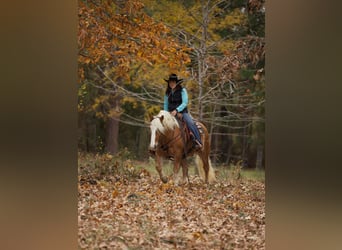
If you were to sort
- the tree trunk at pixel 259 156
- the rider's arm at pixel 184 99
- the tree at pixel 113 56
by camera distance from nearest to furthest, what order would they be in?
1. the tree trunk at pixel 259 156
2. the rider's arm at pixel 184 99
3. the tree at pixel 113 56

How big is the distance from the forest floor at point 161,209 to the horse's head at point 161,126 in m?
0.28

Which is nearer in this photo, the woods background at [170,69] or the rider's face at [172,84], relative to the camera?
the woods background at [170,69]

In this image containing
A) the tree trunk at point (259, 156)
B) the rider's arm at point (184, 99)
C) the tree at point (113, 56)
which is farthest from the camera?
the tree at point (113, 56)

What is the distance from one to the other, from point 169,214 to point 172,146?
2.50 ft

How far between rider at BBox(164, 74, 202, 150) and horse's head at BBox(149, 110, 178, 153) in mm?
79

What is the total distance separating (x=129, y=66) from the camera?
5.84 m

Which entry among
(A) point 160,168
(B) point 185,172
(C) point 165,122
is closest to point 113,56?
(C) point 165,122

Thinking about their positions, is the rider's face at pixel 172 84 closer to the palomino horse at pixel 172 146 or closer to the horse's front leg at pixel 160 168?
the palomino horse at pixel 172 146

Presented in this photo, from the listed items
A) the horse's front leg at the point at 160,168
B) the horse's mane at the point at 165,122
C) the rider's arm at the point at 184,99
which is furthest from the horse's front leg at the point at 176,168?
the rider's arm at the point at 184,99

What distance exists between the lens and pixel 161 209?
5.71 m

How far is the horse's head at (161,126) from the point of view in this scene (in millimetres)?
5742

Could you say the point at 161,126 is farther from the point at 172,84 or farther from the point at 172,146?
Answer: the point at 172,84
